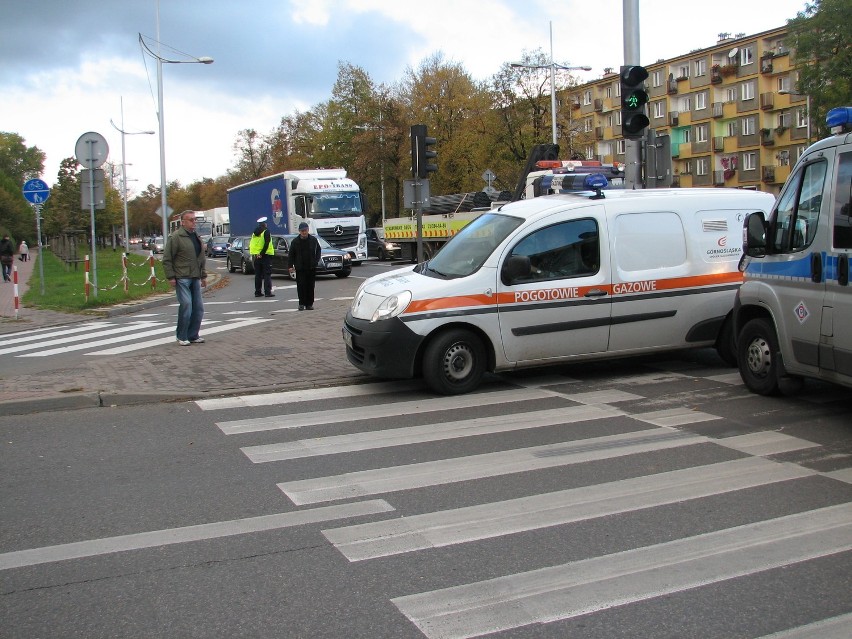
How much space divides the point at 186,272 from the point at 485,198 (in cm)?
2390

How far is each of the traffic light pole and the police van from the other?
494 centimetres

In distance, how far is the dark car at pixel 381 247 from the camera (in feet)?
142

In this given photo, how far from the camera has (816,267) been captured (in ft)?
23.6

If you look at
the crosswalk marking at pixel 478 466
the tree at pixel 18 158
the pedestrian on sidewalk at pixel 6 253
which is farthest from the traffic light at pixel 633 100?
the tree at pixel 18 158

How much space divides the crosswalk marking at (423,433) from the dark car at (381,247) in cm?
3497

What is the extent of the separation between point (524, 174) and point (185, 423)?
18351mm

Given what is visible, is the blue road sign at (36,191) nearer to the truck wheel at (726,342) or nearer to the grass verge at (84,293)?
the grass verge at (84,293)

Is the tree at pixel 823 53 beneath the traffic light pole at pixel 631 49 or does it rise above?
above

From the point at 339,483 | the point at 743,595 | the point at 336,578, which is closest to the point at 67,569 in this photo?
the point at 336,578

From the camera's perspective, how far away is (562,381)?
933 centimetres

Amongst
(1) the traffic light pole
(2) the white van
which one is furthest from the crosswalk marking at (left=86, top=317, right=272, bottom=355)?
(1) the traffic light pole

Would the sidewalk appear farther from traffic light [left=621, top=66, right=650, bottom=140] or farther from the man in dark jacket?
traffic light [left=621, top=66, right=650, bottom=140]

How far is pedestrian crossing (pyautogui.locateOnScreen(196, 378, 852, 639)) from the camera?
4.03 meters

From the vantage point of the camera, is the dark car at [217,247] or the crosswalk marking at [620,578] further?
the dark car at [217,247]
